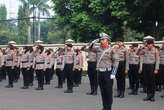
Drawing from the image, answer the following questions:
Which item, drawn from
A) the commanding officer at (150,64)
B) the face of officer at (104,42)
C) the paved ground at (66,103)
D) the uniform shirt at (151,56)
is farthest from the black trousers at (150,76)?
the face of officer at (104,42)

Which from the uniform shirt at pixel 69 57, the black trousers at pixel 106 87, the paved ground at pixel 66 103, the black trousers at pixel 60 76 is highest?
the uniform shirt at pixel 69 57

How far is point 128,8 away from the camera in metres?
27.1

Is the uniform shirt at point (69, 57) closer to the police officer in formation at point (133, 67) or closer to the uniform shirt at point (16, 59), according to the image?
the police officer in formation at point (133, 67)

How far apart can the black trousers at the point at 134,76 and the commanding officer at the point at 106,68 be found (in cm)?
A: 432

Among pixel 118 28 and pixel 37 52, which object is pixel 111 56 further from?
pixel 118 28

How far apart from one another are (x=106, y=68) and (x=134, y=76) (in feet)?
15.2

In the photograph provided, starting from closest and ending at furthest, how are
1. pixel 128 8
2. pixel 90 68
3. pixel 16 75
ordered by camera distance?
pixel 90 68 → pixel 16 75 → pixel 128 8

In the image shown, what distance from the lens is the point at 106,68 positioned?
8055 mm

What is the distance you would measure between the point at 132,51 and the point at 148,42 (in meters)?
2.53

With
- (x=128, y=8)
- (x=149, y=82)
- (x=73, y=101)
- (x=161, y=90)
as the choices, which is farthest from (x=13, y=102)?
(x=128, y=8)

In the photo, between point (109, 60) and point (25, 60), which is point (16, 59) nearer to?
point (25, 60)

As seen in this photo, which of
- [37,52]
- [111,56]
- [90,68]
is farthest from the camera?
[37,52]

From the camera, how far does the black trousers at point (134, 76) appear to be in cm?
1226

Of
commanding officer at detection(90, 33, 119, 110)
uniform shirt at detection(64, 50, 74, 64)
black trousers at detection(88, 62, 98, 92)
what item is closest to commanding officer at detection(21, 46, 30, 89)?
uniform shirt at detection(64, 50, 74, 64)
